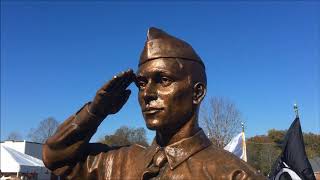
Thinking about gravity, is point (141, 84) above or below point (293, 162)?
above

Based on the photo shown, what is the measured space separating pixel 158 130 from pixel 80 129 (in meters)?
0.54

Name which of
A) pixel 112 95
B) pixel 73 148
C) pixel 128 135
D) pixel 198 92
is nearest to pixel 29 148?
pixel 128 135

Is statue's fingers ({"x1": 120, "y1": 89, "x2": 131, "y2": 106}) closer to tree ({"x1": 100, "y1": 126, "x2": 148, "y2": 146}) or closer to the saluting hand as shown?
the saluting hand

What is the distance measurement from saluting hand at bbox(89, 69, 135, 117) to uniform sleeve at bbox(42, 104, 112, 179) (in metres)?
0.07

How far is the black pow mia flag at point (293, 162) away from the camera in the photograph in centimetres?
815

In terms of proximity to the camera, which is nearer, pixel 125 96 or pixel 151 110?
pixel 151 110

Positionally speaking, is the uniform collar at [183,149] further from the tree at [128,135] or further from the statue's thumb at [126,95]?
the tree at [128,135]

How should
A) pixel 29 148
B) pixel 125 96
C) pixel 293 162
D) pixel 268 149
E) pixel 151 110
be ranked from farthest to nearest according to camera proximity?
pixel 268 149 → pixel 29 148 → pixel 293 162 → pixel 125 96 → pixel 151 110

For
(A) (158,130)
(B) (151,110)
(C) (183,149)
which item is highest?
(B) (151,110)

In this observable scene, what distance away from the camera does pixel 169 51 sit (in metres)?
2.86

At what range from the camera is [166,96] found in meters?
2.75

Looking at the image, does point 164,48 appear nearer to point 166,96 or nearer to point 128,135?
point 166,96

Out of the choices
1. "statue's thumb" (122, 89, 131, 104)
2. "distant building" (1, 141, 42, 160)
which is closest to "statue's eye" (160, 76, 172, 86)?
"statue's thumb" (122, 89, 131, 104)

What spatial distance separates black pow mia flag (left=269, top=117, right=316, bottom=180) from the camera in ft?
26.7
